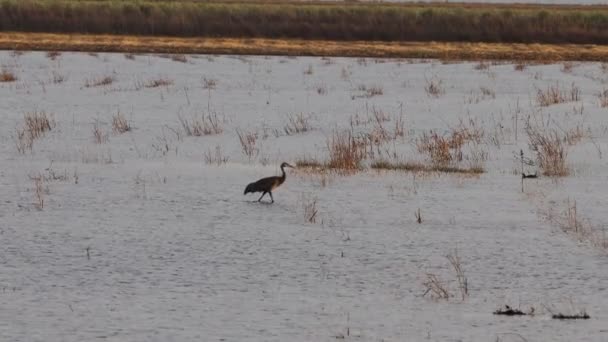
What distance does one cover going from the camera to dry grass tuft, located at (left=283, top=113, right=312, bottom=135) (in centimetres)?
1476

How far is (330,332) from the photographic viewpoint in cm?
607

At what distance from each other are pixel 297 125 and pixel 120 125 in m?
2.38

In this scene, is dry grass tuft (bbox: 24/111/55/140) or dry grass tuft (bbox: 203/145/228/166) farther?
dry grass tuft (bbox: 24/111/55/140)

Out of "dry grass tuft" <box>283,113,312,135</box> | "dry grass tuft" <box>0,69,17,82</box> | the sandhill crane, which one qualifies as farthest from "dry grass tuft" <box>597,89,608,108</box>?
"dry grass tuft" <box>0,69,17,82</box>

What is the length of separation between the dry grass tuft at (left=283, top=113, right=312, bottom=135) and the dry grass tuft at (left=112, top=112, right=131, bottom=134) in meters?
2.09

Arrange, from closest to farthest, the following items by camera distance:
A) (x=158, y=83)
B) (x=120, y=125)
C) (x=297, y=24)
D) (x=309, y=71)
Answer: (x=120, y=125) < (x=158, y=83) < (x=309, y=71) < (x=297, y=24)

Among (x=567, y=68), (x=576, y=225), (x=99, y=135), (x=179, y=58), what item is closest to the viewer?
(x=576, y=225)

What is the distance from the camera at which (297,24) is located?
39688 millimetres

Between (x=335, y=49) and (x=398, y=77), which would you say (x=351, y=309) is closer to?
(x=398, y=77)

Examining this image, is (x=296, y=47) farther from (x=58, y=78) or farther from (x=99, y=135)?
(x=99, y=135)

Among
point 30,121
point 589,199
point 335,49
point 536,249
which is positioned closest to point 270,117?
point 30,121

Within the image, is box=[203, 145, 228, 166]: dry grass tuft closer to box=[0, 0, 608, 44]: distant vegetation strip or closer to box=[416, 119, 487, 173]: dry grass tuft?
box=[416, 119, 487, 173]: dry grass tuft

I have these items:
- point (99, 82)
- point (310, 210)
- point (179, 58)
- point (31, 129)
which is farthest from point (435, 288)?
point (179, 58)

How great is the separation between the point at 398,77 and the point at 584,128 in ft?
27.9
